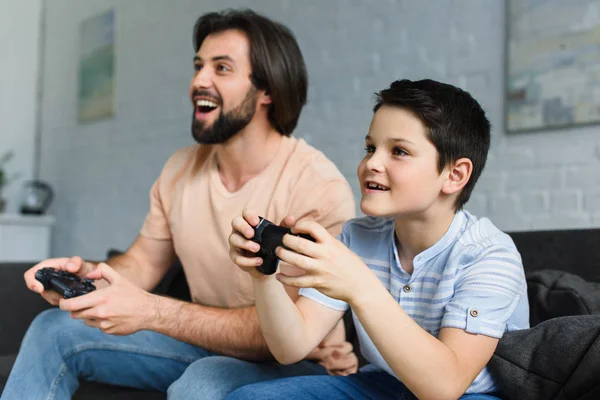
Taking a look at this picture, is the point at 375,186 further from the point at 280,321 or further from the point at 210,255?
the point at 210,255

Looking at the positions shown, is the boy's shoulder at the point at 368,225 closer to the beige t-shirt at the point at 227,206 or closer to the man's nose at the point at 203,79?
the beige t-shirt at the point at 227,206

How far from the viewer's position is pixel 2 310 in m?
1.78

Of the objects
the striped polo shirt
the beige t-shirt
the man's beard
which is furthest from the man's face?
the striped polo shirt

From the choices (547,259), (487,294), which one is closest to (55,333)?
(487,294)

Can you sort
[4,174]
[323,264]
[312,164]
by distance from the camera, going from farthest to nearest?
1. [4,174]
2. [312,164]
3. [323,264]

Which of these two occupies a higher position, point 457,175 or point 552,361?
point 457,175

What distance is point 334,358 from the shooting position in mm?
1412

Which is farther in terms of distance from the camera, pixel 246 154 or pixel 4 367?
pixel 246 154

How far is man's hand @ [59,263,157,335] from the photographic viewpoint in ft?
3.77

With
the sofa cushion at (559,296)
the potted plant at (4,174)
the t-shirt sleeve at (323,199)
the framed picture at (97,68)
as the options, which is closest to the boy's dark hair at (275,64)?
the t-shirt sleeve at (323,199)

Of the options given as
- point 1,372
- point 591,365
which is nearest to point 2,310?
point 1,372

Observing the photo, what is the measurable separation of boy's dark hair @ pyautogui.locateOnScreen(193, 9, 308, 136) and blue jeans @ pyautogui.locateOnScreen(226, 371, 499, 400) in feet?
2.42

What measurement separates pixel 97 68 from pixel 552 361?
356 centimetres

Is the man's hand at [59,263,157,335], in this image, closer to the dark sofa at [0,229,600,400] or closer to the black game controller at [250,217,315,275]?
the dark sofa at [0,229,600,400]
